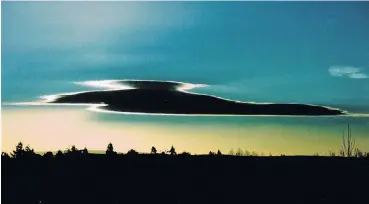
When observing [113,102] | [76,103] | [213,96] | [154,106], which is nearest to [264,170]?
[213,96]

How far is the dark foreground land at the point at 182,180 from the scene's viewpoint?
404 cm

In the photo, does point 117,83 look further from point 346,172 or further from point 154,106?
point 346,172

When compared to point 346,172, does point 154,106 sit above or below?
above

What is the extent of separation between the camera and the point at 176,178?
4.41 metres

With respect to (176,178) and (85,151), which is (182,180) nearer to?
(176,178)

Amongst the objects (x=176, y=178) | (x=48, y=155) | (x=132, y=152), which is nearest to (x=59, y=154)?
(x=48, y=155)

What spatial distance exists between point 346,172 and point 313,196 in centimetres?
58

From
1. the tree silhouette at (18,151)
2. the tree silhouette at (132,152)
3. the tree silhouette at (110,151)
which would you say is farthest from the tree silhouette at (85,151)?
the tree silhouette at (18,151)

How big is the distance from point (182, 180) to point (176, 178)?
7 centimetres

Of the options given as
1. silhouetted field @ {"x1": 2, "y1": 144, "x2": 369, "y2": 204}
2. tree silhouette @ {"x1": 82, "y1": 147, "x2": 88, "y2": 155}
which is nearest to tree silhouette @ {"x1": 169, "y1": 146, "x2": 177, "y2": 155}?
silhouetted field @ {"x1": 2, "y1": 144, "x2": 369, "y2": 204}

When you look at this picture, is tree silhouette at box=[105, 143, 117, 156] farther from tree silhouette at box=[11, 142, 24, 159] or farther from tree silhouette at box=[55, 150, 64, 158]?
tree silhouette at box=[11, 142, 24, 159]

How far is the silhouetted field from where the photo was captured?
13.2 feet

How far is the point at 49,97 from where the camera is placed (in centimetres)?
372

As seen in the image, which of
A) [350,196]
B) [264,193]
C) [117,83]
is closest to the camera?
[117,83]
